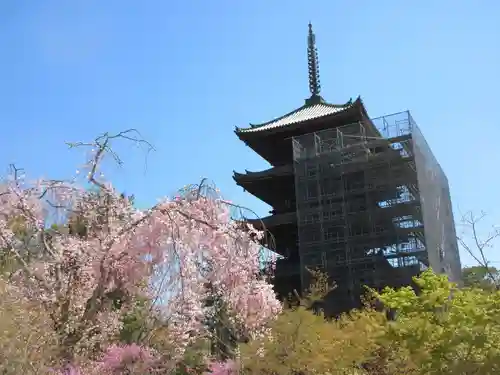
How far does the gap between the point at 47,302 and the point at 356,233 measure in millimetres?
12788

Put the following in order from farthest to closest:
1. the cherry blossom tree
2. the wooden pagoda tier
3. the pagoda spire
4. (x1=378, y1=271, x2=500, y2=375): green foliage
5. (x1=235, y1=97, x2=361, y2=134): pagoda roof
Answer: the pagoda spire → (x1=235, y1=97, x2=361, y2=134): pagoda roof → the wooden pagoda tier → the cherry blossom tree → (x1=378, y1=271, x2=500, y2=375): green foliage

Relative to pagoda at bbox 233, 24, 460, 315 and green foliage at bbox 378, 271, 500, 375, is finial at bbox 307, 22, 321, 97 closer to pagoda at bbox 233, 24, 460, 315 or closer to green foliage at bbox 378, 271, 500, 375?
pagoda at bbox 233, 24, 460, 315

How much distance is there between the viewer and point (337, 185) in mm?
19000

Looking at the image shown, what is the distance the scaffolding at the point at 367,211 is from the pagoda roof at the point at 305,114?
203 cm

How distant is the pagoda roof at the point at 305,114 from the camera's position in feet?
72.4

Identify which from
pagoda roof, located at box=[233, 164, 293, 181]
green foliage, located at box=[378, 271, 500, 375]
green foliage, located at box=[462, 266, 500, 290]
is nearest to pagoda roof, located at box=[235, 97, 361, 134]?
pagoda roof, located at box=[233, 164, 293, 181]

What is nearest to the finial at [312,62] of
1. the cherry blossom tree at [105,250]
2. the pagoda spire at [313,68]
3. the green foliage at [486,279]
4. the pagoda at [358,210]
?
the pagoda spire at [313,68]

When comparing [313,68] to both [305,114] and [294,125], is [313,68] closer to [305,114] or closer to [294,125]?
[305,114]

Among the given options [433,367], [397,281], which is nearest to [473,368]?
[433,367]

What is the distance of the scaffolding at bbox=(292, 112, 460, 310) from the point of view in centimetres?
1748

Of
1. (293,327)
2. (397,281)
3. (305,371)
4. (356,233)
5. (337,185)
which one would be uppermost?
(337,185)

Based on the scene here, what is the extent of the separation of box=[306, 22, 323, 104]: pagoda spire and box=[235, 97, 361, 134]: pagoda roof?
282mm

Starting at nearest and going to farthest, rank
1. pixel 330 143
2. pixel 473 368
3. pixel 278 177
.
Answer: pixel 473 368
pixel 330 143
pixel 278 177

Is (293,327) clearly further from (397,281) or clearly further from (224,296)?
(397,281)
